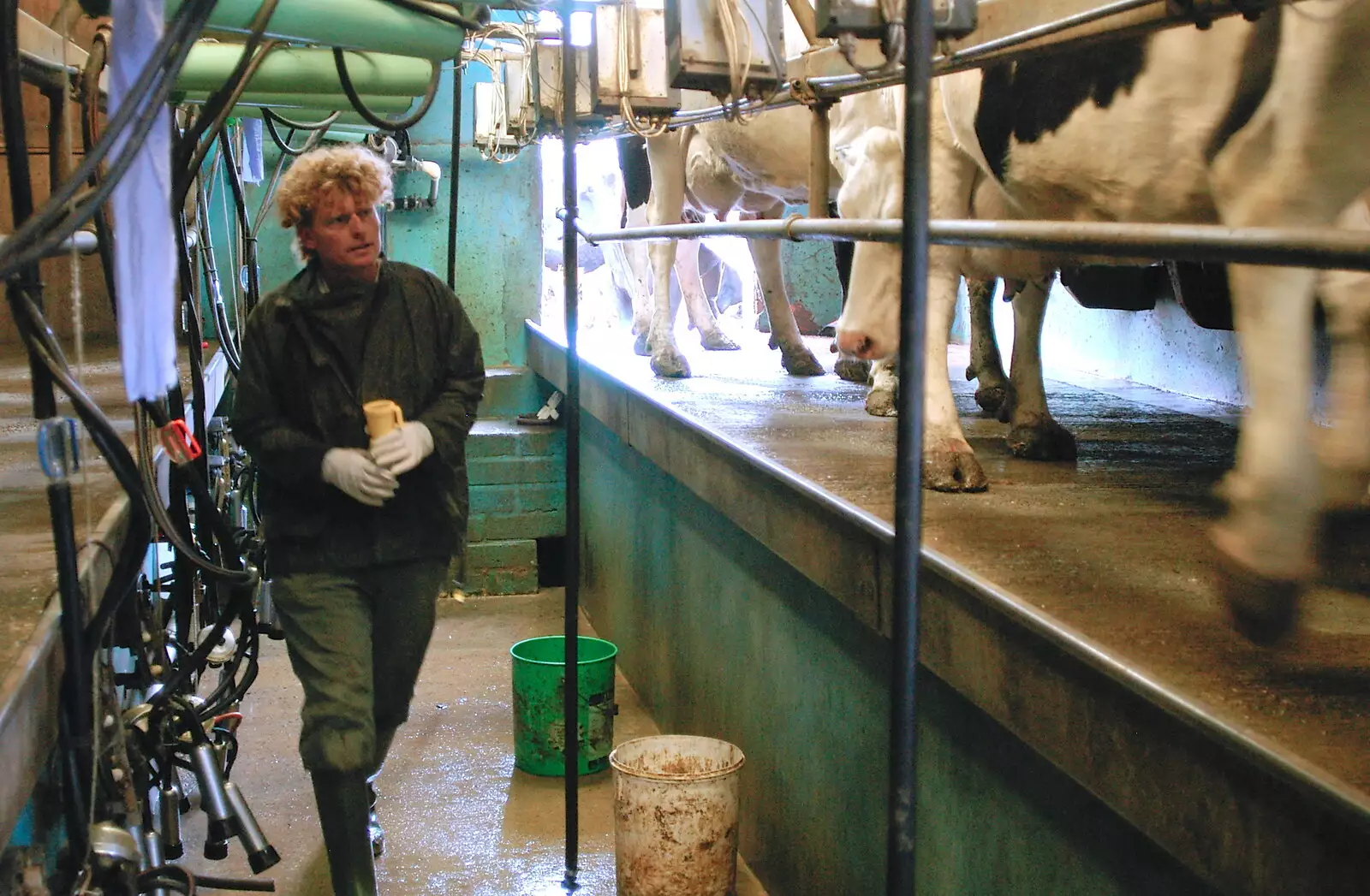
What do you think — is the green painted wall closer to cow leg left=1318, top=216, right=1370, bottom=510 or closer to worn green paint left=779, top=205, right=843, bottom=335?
worn green paint left=779, top=205, right=843, bottom=335

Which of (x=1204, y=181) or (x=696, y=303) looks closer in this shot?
(x=1204, y=181)

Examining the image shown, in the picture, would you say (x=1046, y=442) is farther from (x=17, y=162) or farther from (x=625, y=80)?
(x=17, y=162)

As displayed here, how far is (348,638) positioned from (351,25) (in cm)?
126

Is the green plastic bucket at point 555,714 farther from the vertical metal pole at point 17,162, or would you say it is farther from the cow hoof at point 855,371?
the vertical metal pole at point 17,162

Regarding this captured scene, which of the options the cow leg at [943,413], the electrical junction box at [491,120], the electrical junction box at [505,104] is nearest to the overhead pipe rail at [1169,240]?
the cow leg at [943,413]

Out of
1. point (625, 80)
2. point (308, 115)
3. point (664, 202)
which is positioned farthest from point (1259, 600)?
point (664, 202)

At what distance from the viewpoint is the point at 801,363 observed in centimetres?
495

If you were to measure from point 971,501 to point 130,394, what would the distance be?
61.0 inches

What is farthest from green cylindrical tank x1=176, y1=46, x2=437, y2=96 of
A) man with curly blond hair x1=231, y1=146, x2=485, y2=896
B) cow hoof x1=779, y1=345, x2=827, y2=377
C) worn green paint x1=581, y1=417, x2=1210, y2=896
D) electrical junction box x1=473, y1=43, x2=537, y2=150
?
cow hoof x1=779, y1=345, x2=827, y2=377

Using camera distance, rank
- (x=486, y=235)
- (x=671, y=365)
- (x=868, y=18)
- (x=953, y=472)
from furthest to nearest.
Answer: (x=486, y=235)
(x=671, y=365)
(x=953, y=472)
(x=868, y=18)

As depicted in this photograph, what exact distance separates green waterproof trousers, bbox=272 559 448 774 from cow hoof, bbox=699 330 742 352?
3.59 m

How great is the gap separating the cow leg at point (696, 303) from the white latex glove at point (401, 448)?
3.66m

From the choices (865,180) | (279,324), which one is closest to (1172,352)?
(865,180)

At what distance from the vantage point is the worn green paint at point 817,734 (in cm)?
175
